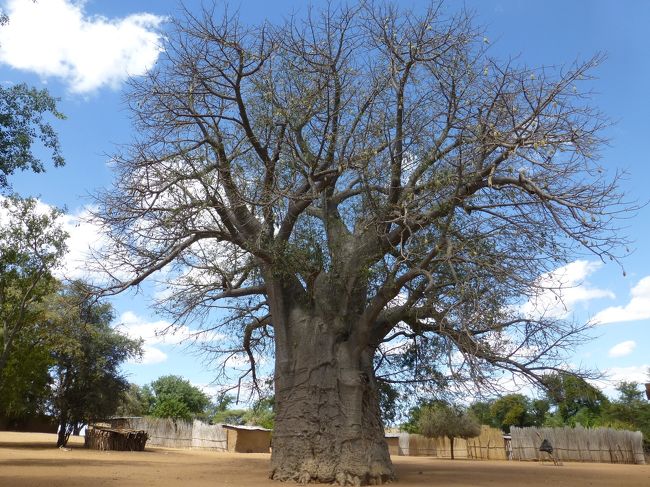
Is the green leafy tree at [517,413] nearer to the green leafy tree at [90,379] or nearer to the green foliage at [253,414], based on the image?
the green foliage at [253,414]

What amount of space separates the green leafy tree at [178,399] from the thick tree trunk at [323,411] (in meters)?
38.8

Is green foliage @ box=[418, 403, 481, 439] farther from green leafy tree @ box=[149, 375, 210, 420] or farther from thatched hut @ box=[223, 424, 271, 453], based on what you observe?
green leafy tree @ box=[149, 375, 210, 420]

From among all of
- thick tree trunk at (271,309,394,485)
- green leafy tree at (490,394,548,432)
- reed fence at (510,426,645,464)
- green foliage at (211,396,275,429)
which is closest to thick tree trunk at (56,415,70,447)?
green foliage at (211,396,275,429)

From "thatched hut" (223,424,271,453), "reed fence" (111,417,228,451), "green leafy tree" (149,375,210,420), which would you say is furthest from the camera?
"green leafy tree" (149,375,210,420)

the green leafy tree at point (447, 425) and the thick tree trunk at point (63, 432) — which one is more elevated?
the green leafy tree at point (447, 425)

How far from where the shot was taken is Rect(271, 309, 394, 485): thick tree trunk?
10.4m

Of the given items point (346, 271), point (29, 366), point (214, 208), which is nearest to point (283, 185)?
point (214, 208)

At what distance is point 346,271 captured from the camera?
37.1 ft

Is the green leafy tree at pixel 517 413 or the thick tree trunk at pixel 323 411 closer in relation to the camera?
the thick tree trunk at pixel 323 411

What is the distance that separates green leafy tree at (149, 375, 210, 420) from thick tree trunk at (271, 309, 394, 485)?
38781 mm

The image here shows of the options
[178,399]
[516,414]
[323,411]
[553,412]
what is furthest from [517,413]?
[323,411]

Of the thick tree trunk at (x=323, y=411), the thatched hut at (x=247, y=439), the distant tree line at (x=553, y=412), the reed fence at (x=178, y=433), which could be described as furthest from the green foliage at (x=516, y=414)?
the thick tree trunk at (x=323, y=411)

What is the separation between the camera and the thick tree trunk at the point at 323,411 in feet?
34.0

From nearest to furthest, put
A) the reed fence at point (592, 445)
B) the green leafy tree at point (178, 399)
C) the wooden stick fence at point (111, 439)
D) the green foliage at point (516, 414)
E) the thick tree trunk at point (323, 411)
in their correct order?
the thick tree trunk at point (323, 411) < the wooden stick fence at point (111, 439) < the reed fence at point (592, 445) < the green foliage at point (516, 414) < the green leafy tree at point (178, 399)
